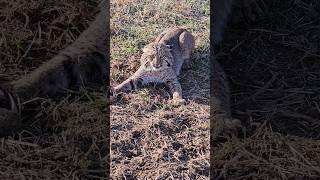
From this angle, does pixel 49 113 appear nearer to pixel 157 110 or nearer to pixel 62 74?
pixel 62 74

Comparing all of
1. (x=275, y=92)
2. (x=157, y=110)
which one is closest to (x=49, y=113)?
(x=157, y=110)

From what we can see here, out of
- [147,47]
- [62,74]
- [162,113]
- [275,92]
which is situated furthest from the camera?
[275,92]

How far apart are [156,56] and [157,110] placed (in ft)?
0.68

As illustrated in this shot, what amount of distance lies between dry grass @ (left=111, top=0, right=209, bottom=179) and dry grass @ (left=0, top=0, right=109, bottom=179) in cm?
13

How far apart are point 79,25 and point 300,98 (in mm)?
1150

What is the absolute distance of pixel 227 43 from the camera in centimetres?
345

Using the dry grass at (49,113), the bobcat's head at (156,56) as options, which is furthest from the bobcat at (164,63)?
the dry grass at (49,113)

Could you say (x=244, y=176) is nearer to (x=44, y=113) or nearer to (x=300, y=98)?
(x=300, y=98)

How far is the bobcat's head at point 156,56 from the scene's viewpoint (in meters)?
2.69

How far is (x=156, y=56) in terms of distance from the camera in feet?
8.80

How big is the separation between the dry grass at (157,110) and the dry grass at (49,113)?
13 centimetres

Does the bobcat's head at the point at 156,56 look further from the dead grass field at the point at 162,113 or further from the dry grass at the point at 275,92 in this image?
the dry grass at the point at 275,92

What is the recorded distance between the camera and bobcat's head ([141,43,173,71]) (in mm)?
2688

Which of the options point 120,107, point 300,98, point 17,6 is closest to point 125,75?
point 120,107
